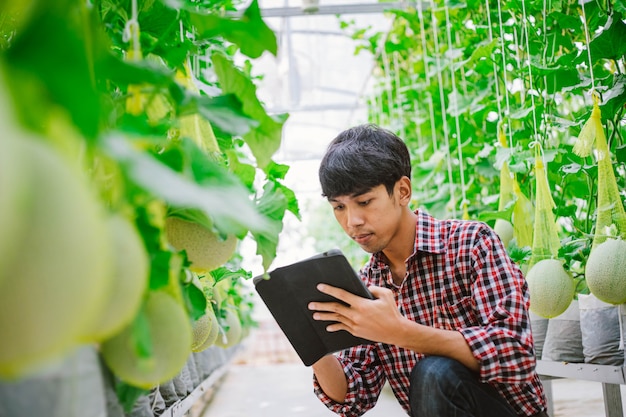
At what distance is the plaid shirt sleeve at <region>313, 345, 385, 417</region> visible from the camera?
1.75 m

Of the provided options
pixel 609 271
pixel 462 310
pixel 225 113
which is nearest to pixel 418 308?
pixel 462 310

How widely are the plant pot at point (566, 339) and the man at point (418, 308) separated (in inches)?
24.9

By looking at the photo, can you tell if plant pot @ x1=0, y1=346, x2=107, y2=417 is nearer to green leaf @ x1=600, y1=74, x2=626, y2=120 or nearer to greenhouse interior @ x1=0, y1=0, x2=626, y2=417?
greenhouse interior @ x1=0, y1=0, x2=626, y2=417

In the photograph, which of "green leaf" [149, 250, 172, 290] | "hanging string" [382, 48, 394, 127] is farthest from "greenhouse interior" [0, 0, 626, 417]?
"hanging string" [382, 48, 394, 127]

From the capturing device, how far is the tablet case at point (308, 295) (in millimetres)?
1398

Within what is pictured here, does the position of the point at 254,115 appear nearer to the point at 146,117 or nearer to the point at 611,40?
the point at 146,117

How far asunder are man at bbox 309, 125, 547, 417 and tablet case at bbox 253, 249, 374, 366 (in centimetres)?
3

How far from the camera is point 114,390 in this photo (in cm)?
77

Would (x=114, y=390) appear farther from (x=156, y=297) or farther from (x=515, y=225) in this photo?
(x=515, y=225)

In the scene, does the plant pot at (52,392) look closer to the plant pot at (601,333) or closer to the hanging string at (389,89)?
the plant pot at (601,333)

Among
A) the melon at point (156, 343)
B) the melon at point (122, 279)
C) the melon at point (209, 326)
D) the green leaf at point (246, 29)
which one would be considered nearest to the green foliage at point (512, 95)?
the melon at point (209, 326)

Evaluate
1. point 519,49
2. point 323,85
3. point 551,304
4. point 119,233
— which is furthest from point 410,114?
point 119,233

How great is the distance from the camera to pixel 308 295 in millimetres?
1478

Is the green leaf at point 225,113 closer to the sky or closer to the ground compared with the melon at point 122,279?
closer to the sky
